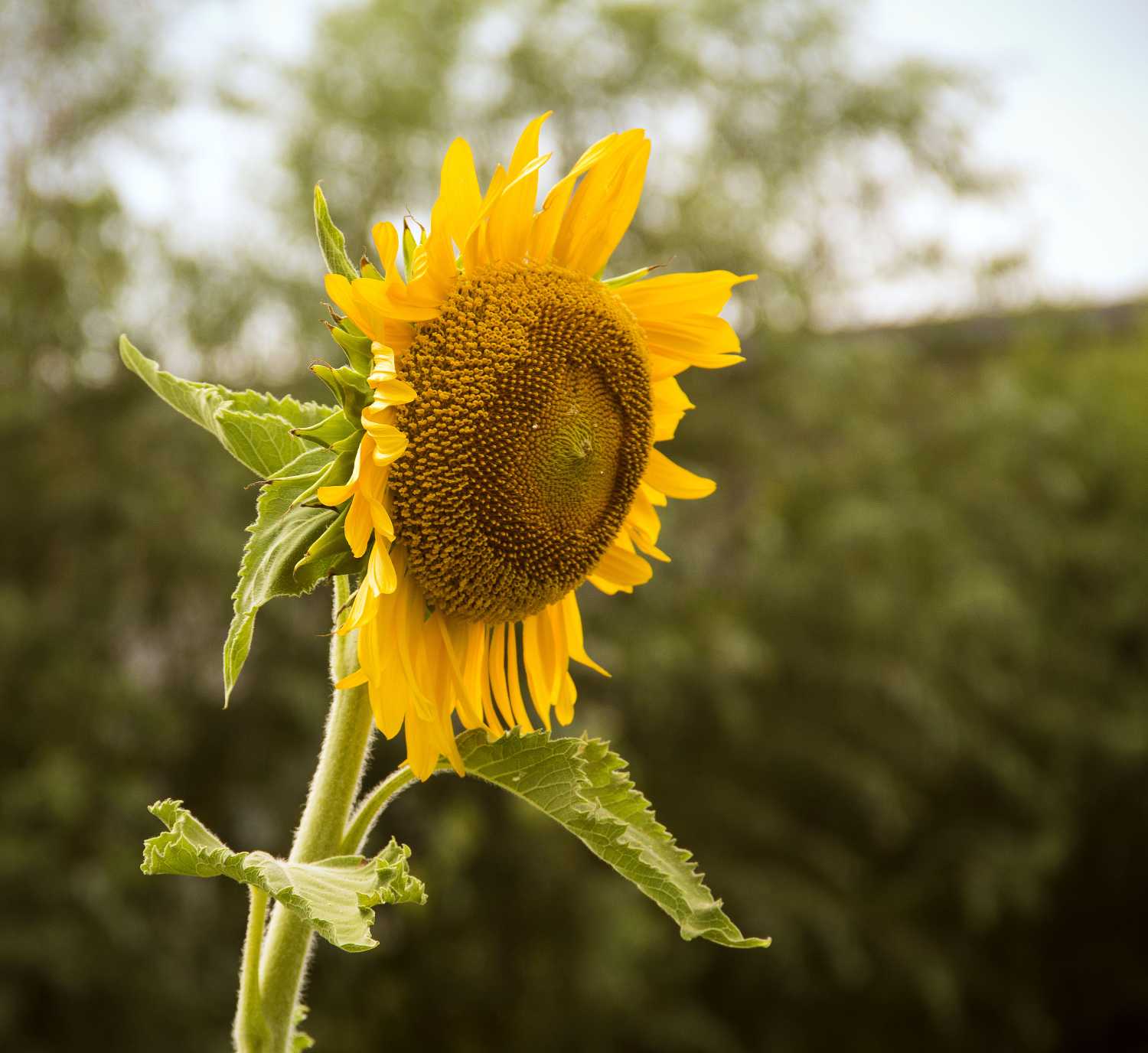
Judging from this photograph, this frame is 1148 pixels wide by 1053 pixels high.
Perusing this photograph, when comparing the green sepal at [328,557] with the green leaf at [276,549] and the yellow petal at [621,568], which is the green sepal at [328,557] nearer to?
the green leaf at [276,549]

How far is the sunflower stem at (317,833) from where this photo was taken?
59 cm

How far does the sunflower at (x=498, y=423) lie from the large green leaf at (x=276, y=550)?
0.8 inches

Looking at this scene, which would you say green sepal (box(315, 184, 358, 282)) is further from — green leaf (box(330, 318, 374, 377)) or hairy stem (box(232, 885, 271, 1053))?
hairy stem (box(232, 885, 271, 1053))

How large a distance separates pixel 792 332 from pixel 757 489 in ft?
2.23

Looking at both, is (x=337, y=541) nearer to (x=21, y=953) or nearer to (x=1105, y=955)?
(x=21, y=953)

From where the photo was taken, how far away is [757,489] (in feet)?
14.1

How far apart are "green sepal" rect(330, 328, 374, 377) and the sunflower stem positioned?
0.35ft

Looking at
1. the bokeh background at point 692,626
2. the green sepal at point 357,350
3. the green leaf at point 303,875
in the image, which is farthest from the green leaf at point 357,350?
the bokeh background at point 692,626

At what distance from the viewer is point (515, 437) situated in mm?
583

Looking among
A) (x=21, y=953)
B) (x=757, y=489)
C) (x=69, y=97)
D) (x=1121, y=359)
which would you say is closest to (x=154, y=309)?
(x=69, y=97)

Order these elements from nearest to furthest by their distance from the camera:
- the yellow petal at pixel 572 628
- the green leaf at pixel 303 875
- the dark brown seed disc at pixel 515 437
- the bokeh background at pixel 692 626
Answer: the green leaf at pixel 303 875, the dark brown seed disc at pixel 515 437, the yellow petal at pixel 572 628, the bokeh background at pixel 692 626

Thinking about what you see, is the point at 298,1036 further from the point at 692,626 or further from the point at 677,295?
the point at 692,626

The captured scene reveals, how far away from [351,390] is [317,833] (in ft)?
0.73

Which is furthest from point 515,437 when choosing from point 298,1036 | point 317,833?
point 298,1036
